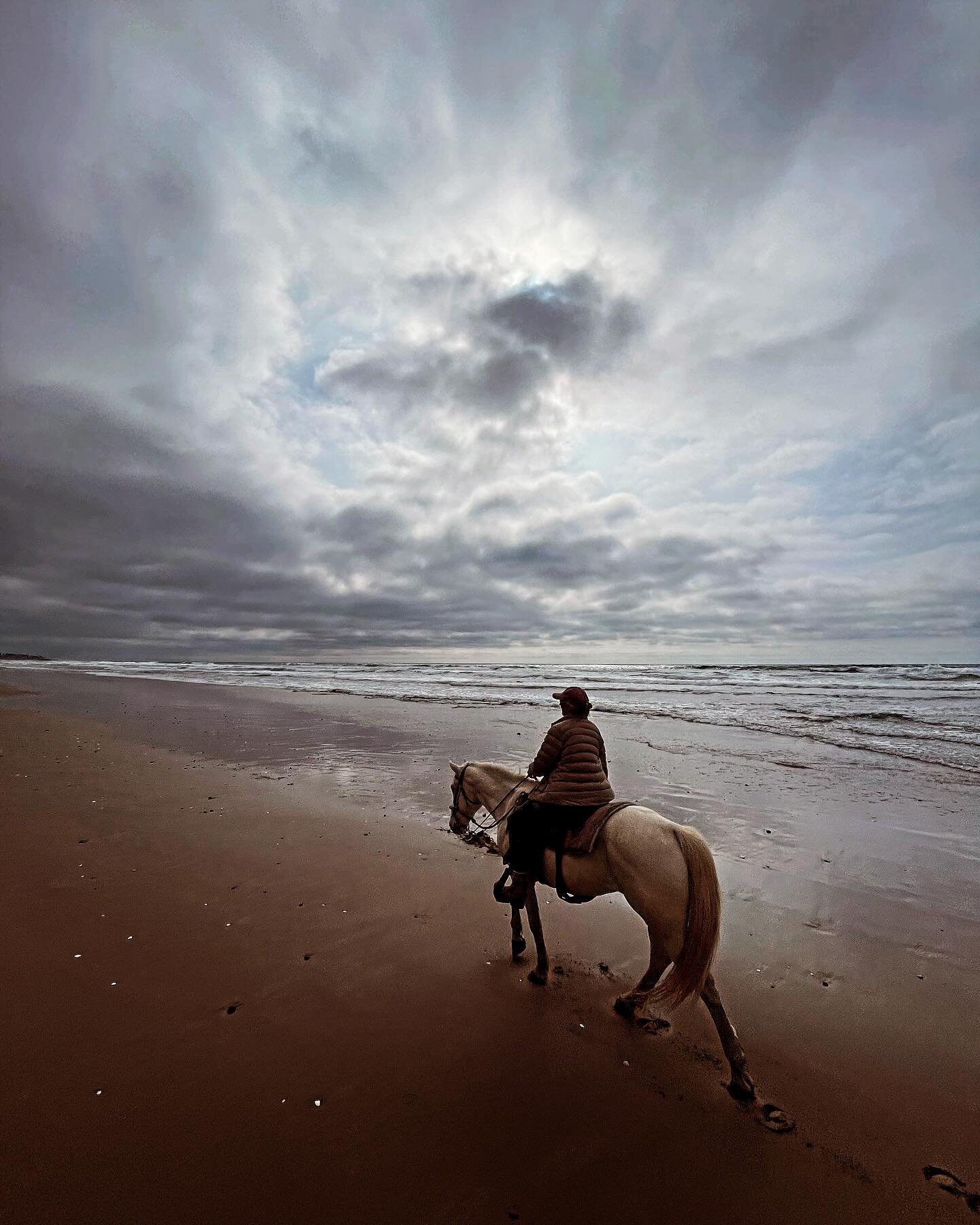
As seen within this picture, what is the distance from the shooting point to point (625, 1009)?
422cm

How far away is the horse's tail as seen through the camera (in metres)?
3.75

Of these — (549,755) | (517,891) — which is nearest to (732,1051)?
(517,891)

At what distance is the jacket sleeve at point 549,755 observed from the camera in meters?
4.75

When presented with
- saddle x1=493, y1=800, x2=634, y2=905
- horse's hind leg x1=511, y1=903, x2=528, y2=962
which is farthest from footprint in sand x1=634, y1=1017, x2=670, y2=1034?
horse's hind leg x1=511, y1=903, x2=528, y2=962

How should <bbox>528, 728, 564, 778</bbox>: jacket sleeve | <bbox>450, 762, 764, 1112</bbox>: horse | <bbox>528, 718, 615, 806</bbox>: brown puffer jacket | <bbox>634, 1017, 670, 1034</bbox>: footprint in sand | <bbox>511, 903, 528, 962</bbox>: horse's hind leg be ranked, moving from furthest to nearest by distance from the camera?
<bbox>511, 903, 528, 962</bbox>: horse's hind leg
<bbox>528, 728, 564, 778</bbox>: jacket sleeve
<bbox>528, 718, 615, 806</bbox>: brown puffer jacket
<bbox>634, 1017, 670, 1034</bbox>: footprint in sand
<bbox>450, 762, 764, 1112</bbox>: horse

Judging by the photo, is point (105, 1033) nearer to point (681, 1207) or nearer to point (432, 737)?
point (681, 1207)

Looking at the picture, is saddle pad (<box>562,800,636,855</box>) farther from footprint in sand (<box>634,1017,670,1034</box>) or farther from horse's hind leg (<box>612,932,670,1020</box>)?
footprint in sand (<box>634,1017,670,1034</box>)

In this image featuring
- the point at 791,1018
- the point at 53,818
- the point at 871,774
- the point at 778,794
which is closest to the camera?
the point at 791,1018

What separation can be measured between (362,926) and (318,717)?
1564 centimetres

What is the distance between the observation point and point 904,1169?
3031 mm

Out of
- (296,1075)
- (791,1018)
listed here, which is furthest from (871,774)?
(296,1075)

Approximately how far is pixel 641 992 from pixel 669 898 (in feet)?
3.45

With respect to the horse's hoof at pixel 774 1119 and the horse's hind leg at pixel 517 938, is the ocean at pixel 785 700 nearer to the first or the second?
the horse's hoof at pixel 774 1119

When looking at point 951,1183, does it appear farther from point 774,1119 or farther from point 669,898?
point 669,898
